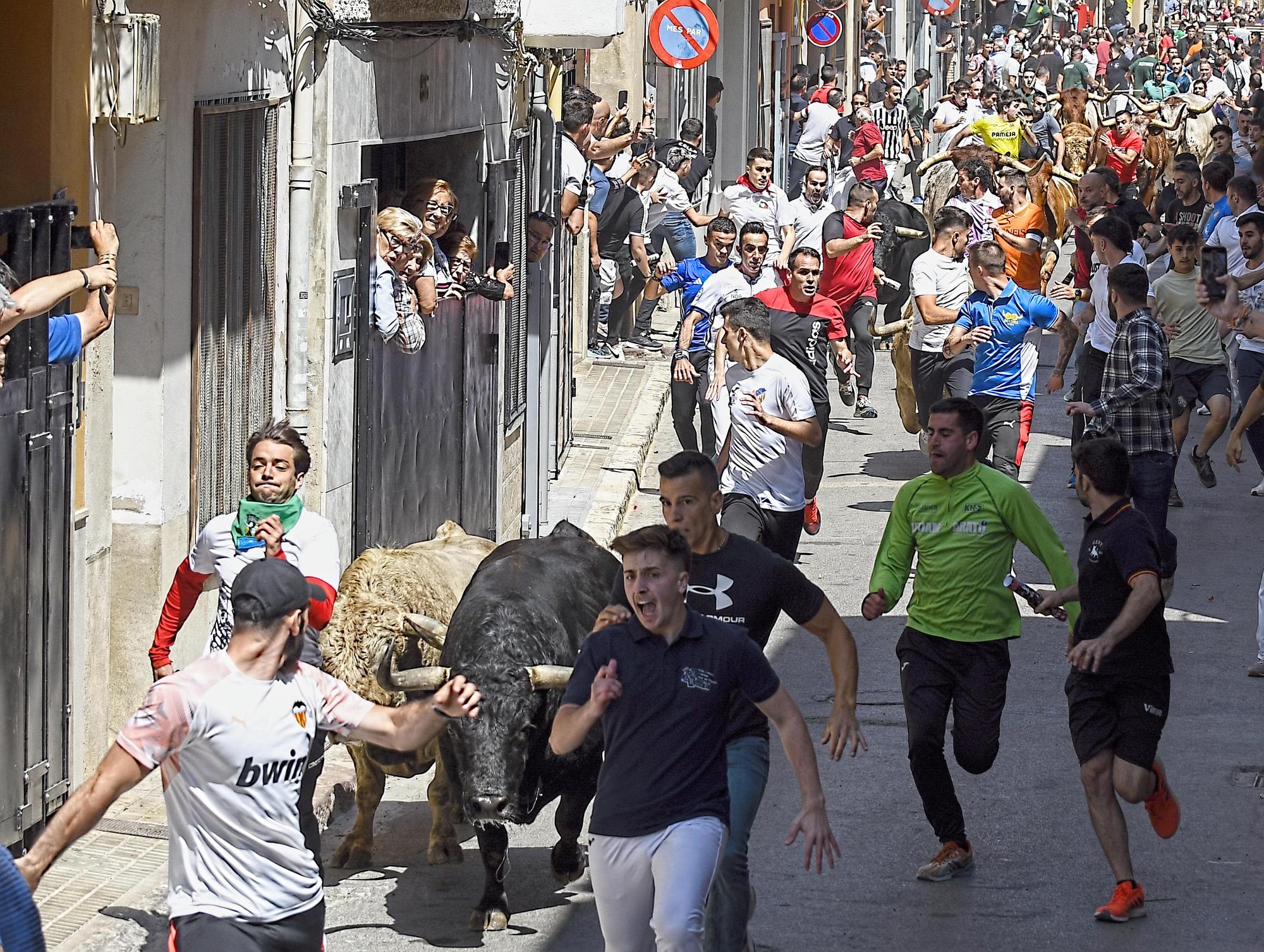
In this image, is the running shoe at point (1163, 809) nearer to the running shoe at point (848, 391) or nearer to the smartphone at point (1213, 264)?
the smartphone at point (1213, 264)

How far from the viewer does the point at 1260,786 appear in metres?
9.52

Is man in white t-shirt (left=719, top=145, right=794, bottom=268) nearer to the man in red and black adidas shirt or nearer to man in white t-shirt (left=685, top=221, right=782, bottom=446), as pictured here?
man in white t-shirt (left=685, top=221, right=782, bottom=446)

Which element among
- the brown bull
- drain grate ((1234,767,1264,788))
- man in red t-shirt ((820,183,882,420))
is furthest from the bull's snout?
man in red t-shirt ((820,183,882,420))

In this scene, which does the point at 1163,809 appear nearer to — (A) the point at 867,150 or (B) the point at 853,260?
(B) the point at 853,260

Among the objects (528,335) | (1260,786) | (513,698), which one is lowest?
(1260,786)

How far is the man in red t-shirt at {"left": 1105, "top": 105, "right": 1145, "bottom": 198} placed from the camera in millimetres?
28406

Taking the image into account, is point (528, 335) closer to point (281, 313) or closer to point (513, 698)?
point (281, 313)

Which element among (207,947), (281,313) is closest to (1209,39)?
(281,313)

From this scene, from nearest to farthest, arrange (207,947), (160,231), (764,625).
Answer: (207,947)
(764,625)
(160,231)

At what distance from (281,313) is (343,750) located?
7.03 ft

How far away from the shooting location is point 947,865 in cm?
838

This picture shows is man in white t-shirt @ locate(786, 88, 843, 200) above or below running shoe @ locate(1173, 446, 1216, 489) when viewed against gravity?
above

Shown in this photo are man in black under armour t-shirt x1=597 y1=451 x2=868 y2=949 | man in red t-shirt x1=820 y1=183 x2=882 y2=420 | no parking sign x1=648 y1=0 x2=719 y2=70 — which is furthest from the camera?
no parking sign x1=648 y1=0 x2=719 y2=70

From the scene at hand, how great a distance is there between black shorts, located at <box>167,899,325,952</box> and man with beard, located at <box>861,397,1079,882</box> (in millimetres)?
3250
